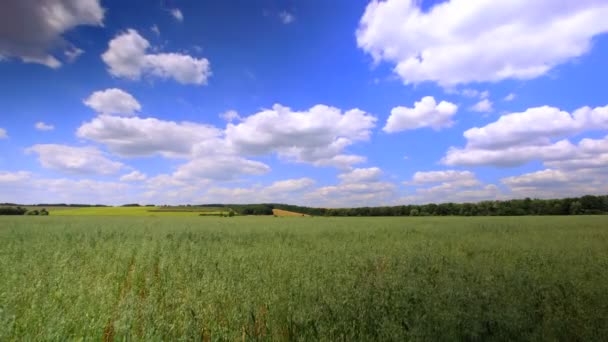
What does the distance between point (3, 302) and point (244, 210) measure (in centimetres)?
7602

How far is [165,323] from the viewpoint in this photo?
4.06 metres

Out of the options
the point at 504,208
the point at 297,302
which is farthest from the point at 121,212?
the point at 504,208

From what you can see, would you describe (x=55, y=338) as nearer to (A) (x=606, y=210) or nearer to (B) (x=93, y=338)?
(B) (x=93, y=338)

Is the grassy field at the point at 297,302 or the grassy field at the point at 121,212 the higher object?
the grassy field at the point at 121,212

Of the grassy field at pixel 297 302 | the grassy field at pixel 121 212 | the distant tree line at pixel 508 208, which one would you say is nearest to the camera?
the grassy field at pixel 297 302

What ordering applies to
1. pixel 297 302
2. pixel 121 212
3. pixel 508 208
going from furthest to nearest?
pixel 508 208 < pixel 121 212 < pixel 297 302

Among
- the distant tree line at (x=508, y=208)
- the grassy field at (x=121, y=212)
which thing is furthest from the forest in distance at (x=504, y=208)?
Answer: the grassy field at (x=121, y=212)

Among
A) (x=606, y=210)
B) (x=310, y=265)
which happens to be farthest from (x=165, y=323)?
(x=606, y=210)

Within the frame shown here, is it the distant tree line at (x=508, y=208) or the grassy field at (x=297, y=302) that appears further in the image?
the distant tree line at (x=508, y=208)

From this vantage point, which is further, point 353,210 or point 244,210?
point 353,210

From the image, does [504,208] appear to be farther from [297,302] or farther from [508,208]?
[297,302]

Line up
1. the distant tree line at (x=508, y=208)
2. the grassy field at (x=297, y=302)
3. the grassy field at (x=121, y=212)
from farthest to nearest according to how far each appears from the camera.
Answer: the distant tree line at (x=508, y=208) → the grassy field at (x=121, y=212) → the grassy field at (x=297, y=302)

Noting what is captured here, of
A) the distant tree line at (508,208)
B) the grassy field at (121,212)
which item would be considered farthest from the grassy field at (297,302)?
the distant tree line at (508,208)

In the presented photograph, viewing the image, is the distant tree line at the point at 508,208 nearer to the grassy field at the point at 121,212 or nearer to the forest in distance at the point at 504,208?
the forest in distance at the point at 504,208
